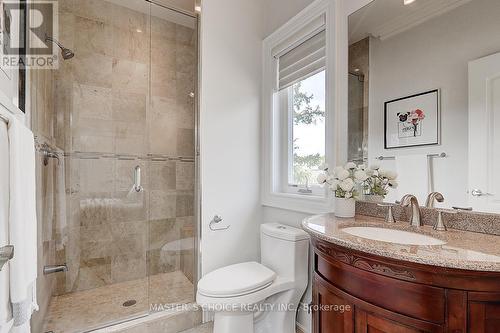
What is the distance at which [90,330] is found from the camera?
5.51 ft

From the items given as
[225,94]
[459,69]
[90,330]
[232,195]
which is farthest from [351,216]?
[90,330]

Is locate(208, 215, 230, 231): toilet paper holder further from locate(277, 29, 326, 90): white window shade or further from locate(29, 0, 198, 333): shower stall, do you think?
locate(277, 29, 326, 90): white window shade

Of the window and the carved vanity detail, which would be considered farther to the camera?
the window

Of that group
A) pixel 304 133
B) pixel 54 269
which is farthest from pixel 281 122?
pixel 54 269

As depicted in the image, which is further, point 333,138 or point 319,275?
point 333,138

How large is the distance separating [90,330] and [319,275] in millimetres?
1619

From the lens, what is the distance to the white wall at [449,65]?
1054 millimetres

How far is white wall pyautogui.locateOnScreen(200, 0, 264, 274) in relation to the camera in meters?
1.98

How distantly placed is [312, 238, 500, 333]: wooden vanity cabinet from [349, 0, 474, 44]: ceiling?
1.16m

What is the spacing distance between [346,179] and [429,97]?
0.55m

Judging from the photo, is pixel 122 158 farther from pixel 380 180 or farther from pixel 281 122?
pixel 380 180

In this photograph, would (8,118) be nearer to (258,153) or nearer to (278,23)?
(258,153)

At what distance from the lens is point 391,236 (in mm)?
1149

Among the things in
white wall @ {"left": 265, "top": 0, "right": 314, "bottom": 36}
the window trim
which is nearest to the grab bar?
the window trim
